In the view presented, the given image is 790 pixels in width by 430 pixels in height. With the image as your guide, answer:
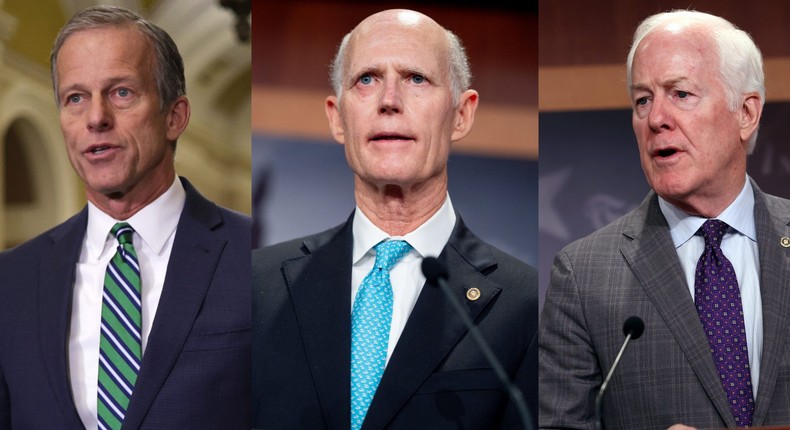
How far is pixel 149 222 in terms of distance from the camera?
13.0ft

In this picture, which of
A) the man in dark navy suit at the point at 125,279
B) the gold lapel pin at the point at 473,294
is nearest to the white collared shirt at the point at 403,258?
the gold lapel pin at the point at 473,294

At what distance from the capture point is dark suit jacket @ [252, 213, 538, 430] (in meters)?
3.91

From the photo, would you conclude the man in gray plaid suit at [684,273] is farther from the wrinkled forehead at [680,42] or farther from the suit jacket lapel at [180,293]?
the suit jacket lapel at [180,293]

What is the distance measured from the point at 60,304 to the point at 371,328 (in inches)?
39.9

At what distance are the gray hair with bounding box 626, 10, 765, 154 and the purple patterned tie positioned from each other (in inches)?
19.1

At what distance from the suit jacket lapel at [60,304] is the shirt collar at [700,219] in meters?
2.05

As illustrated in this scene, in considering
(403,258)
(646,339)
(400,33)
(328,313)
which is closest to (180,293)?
(328,313)

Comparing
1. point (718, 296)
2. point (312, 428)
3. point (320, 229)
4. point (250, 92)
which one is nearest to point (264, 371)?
point (312, 428)

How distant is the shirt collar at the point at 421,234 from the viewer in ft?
13.2

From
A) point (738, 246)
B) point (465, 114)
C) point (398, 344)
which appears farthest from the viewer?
point (738, 246)

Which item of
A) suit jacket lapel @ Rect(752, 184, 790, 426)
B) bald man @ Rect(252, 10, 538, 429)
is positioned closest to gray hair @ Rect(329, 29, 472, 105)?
bald man @ Rect(252, 10, 538, 429)

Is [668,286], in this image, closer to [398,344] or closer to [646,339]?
[646,339]

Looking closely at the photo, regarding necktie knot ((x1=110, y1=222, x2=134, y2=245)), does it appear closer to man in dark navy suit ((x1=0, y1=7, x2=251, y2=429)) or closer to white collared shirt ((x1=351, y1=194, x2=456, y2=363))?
man in dark navy suit ((x1=0, y1=7, x2=251, y2=429))

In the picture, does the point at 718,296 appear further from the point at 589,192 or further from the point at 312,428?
the point at 312,428
